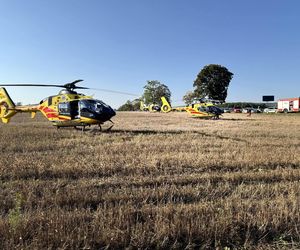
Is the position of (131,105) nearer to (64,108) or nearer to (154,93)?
(154,93)

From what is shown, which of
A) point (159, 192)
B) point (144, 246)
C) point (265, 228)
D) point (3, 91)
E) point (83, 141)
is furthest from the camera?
point (3, 91)

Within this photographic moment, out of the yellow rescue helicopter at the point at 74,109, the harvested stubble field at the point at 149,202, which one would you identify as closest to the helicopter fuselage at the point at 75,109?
the yellow rescue helicopter at the point at 74,109

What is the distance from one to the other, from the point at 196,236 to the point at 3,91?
2340 centimetres

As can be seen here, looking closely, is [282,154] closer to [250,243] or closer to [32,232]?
[250,243]

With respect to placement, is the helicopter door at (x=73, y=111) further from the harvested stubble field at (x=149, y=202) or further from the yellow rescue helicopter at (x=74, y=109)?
the harvested stubble field at (x=149, y=202)

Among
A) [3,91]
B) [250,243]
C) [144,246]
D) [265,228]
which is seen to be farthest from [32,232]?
[3,91]

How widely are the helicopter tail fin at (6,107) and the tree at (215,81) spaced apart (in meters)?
73.0

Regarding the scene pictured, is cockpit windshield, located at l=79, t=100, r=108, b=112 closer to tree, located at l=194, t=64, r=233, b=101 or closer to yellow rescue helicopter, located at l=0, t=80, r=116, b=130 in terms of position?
yellow rescue helicopter, located at l=0, t=80, r=116, b=130

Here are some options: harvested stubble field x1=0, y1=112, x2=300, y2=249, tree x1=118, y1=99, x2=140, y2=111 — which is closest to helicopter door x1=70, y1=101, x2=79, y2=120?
harvested stubble field x1=0, y1=112, x2=300, y2=249

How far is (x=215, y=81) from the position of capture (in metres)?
90.3

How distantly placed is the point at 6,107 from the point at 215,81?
74851mm

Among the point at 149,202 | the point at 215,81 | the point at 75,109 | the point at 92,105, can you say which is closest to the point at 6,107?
the point at 75,109

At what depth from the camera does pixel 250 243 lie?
3.76m

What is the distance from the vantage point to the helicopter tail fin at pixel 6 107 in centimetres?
2247
